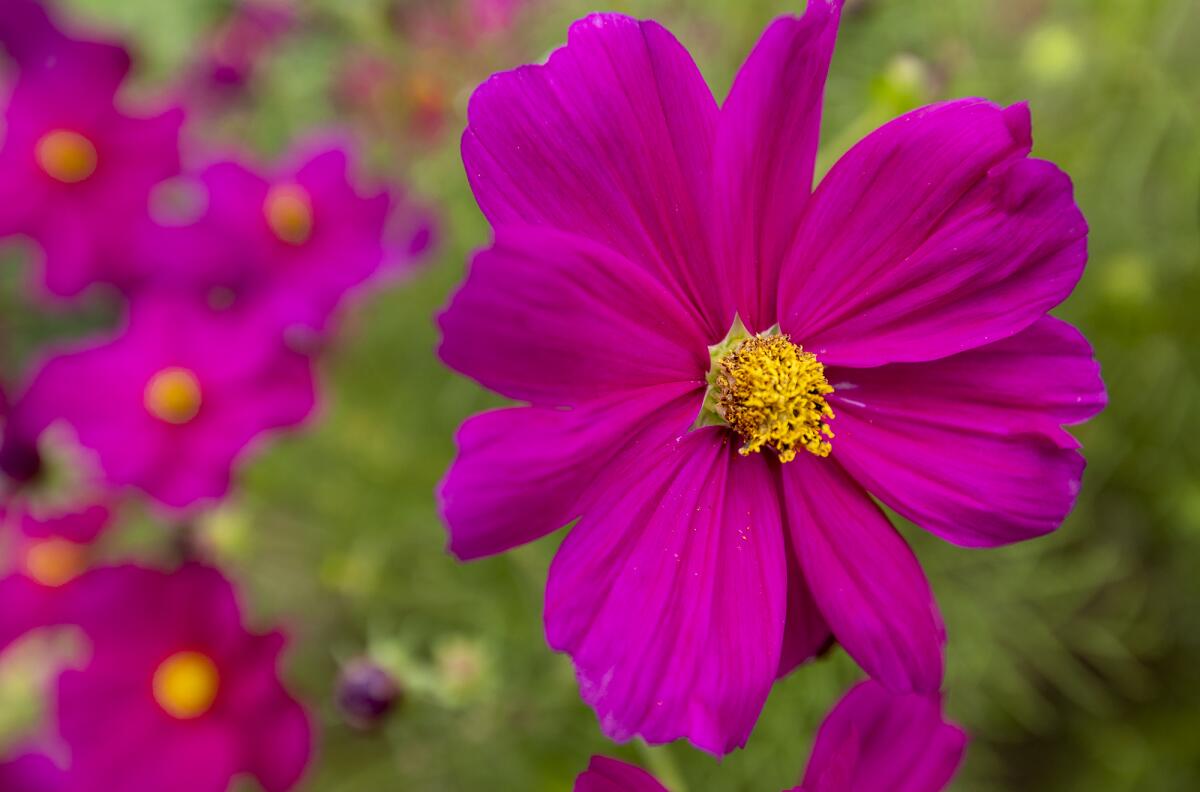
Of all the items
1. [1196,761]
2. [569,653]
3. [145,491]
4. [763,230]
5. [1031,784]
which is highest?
[763,230]

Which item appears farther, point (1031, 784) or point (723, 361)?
point (1031, 784)

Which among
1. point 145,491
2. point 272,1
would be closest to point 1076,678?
point 145,491

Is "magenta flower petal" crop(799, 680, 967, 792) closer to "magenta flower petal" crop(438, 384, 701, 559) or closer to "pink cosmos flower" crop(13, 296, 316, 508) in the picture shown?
"magenta flower petal" crop(438, 384, 701, 559)

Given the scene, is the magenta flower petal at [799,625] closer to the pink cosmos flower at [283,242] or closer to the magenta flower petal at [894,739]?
the magenta flower petal at [894,739]

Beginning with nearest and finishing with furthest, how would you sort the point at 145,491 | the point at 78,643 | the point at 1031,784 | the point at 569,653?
1. the point at 569,653
2. the point at 145,491
3. the point at 78,643
4. the point at 1031,784

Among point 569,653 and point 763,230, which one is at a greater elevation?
point 763,230

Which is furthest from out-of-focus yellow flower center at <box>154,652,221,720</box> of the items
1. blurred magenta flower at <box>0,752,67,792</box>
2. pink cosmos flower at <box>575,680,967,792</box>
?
pink cosmos flower at <box>575,680,967,792</box>

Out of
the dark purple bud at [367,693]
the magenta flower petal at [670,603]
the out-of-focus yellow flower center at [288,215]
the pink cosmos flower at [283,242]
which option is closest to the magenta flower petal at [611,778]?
the magenta flower petal at [670,603]

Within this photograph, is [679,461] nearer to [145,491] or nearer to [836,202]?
[836,202]
